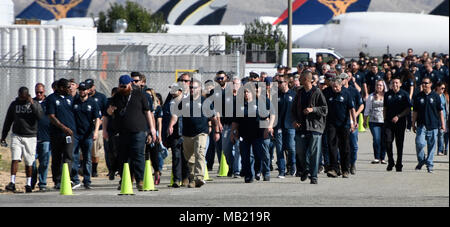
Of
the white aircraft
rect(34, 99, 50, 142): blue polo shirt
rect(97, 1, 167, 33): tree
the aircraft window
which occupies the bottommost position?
rect(34, 99, 50, 142): blue polo shirt

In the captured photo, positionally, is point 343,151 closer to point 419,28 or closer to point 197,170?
point 197,170

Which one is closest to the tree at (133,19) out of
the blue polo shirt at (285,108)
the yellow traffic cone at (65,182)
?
the blue polo shirt at (285,108)

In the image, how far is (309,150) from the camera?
15.3 metres

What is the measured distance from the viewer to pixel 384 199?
507 inches

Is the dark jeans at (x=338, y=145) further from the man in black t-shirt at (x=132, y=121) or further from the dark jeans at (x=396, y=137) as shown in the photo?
the man in black t-shirt at (x=132, y=121)

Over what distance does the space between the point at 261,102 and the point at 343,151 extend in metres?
1.67

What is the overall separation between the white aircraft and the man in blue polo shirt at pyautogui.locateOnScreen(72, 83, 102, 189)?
38.2 m

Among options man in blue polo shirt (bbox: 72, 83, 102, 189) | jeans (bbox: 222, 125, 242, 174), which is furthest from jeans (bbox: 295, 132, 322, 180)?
man in blue polo shirt (bbox: 72, 83, 102, 189)

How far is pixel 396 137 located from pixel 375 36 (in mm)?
37528

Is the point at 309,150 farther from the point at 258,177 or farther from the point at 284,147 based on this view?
the point at 284,147

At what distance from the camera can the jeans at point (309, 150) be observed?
1523cm

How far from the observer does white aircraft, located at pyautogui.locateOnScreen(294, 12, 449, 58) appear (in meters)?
53.6

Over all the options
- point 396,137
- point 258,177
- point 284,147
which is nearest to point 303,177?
point 258,177

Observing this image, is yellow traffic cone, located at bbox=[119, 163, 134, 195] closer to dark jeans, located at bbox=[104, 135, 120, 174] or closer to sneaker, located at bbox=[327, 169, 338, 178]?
dark jeans, located at bbox=[104, 135, 120, 174]
